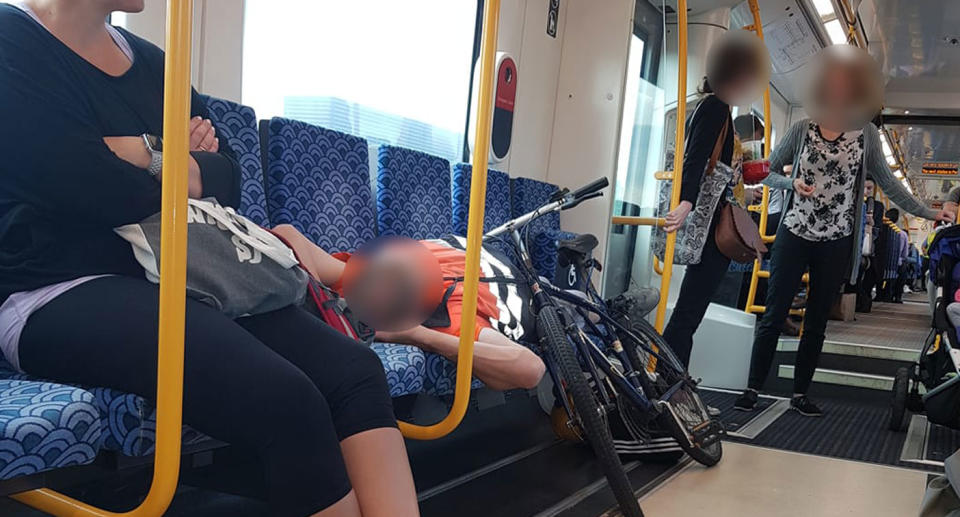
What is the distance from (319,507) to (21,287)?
57 cm

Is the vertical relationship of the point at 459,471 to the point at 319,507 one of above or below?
below

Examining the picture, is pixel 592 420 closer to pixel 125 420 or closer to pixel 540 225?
pixel 125 420

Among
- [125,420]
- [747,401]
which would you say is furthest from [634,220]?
[125,420]

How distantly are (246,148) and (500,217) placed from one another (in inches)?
57.5

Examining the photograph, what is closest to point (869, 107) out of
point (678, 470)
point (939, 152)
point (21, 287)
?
point (678, 470)

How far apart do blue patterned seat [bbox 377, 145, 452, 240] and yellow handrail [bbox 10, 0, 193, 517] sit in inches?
64.7

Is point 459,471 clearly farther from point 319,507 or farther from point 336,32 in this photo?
point 336,32

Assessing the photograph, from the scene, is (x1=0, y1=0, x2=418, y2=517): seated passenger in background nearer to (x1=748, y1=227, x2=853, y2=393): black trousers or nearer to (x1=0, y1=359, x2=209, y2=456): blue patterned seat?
(x1=0, y1=359, x2=209, y2=456): blue patterned seat

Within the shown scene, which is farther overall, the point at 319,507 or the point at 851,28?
the point at 851,28

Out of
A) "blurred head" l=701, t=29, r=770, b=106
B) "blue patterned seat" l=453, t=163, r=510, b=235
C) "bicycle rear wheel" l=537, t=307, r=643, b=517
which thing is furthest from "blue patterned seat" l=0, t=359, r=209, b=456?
"blurred head" l=701, t=29, r=770, b=106

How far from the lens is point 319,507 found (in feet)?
3.54

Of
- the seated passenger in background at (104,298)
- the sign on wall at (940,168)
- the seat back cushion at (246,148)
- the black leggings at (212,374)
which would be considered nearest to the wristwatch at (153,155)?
the seated passenger in background at (104,298)

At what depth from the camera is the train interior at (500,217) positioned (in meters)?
1.72

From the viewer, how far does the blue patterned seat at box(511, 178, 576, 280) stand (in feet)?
10.8
